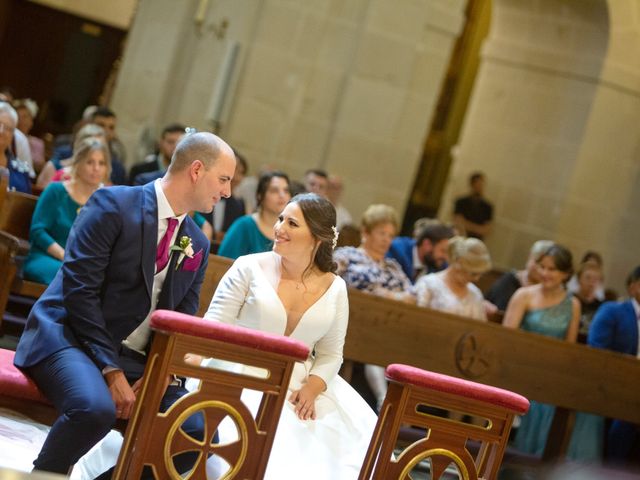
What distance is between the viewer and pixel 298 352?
362cm

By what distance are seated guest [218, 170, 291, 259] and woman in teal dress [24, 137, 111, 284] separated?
2.73 ft

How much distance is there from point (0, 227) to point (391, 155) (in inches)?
220

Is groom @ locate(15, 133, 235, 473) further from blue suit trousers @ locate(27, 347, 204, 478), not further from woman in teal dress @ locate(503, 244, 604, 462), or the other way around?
woman in teal dress @ locate(503, 244, 604, 462)

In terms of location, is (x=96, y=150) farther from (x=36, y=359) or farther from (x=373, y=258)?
(x=36, y=359)

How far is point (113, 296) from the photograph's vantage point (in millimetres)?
3955

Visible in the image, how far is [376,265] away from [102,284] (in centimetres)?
342

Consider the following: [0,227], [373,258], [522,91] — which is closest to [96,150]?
[0,227]

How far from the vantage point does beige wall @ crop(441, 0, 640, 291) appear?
40.3 feet

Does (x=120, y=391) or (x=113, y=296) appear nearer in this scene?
(x=120, y=391)

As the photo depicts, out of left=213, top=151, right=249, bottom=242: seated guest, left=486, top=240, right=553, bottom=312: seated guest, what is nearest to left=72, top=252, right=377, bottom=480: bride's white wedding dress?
left=213, top=151, right=249, bottom=242: seated guest

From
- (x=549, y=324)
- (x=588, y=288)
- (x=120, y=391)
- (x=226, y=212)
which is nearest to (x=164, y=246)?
(x=120, y=391)

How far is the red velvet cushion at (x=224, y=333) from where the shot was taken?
11.3 ft

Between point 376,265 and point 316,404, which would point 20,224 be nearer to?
point 376,265

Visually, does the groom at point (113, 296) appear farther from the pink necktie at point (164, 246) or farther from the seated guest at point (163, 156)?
the seated guest at point (163, 156)
